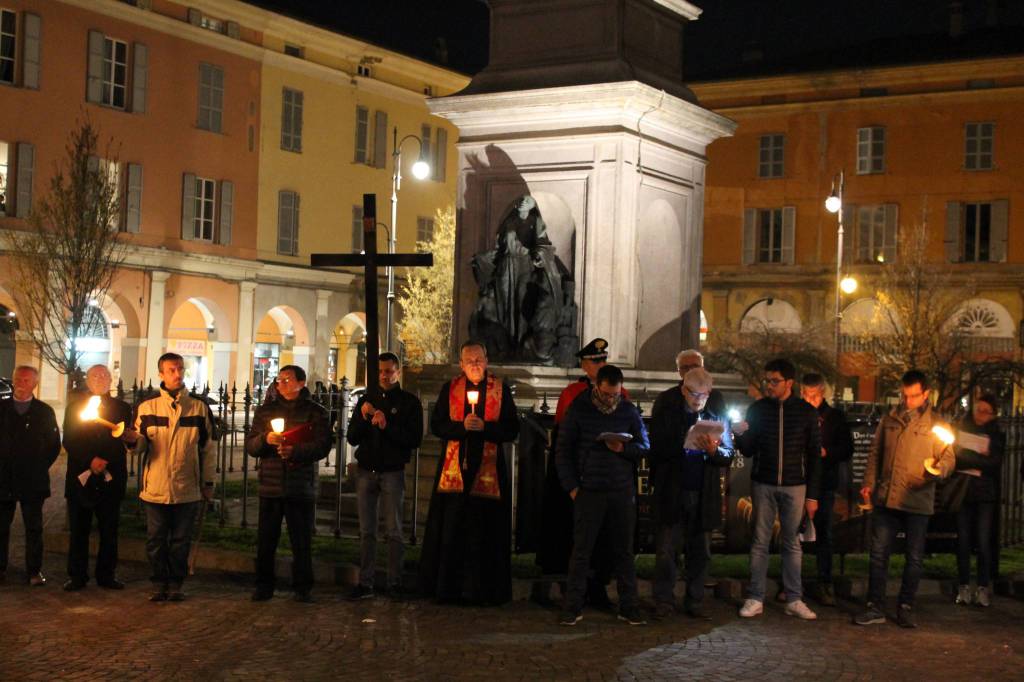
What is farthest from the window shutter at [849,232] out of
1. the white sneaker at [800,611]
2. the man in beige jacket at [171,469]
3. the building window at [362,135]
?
the man in beige jacket at [171,469]

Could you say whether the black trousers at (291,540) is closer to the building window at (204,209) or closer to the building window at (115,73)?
the building window at (115,73)

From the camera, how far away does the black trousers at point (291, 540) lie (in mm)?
11227

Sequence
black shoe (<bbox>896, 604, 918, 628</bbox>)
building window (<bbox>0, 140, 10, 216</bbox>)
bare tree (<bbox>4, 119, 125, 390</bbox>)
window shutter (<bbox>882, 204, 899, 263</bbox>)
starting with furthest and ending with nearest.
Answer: window shutter (<bbox>882, 204, 899, 263</bbox>), building window (<bbox>0, 140, 10, 216</bbox>), bare tree (<bbox>4, 119, 125, 390</bbox>), black shoe (<bbox>896, 604, 918, 628</bbox>)

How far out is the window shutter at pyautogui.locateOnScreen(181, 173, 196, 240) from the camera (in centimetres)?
4719

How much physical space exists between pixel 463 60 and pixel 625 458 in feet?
183

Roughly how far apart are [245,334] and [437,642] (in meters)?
40.6

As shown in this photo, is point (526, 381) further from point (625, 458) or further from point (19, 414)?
point (19, 414)

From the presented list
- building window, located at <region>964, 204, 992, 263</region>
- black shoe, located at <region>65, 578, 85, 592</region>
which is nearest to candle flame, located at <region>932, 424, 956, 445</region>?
black shoe, located at <region>65, 578, 85, 592</region>

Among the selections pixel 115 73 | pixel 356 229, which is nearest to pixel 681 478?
pixel 115 73

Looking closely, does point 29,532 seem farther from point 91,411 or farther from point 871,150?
point 871,150

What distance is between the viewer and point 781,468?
1108 centimetres

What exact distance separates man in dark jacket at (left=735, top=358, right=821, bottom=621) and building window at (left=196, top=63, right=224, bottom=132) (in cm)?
3913

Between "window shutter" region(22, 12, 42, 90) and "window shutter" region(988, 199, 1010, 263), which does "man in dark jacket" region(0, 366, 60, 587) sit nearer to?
"window shutter" region(22, 12, 42, 90)

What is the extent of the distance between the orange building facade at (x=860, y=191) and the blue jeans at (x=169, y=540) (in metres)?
40.5
